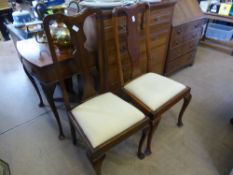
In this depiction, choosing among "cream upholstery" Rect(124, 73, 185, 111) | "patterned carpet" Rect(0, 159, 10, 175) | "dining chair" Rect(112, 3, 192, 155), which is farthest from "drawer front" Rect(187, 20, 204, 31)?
"patterned carpet" Rect(0, 159, 10, 175)

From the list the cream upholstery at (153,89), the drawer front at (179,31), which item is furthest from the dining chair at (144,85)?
the drawer front at (179,31)

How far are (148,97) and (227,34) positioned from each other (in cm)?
257

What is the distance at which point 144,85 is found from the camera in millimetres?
1411

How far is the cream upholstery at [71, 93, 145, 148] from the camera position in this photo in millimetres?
1059

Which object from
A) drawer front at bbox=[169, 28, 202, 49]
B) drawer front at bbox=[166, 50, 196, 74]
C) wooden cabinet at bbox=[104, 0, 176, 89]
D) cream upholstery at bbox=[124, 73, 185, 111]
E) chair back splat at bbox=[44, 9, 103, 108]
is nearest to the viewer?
chair back splat at bbox=[44, 9, 103, 108]

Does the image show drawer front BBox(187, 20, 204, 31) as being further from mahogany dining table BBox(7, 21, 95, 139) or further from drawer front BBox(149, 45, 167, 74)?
mahogany dining table BBox(7, 21, 95, 139)

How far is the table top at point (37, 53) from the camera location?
1198 millimetres

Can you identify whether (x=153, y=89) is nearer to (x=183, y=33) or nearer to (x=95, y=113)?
(x=95, y=113)

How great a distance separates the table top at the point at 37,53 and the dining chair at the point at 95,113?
0.14m

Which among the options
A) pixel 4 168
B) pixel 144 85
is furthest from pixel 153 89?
pixel 4 168

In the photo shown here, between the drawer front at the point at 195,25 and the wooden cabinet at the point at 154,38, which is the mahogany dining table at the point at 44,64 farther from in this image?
the drawer front at the point at 195,25

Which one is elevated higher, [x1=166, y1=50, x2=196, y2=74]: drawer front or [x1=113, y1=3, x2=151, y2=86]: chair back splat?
[x1=113, y1=3, x2=151, y2=86]: chair back splat

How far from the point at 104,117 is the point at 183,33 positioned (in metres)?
1.59

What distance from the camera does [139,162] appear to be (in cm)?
140
